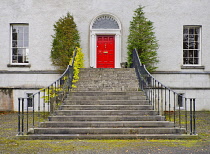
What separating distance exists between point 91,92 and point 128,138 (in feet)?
11.4

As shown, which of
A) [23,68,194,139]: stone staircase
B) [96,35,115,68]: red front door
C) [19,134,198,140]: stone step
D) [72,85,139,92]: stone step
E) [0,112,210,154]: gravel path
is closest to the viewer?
[0,112,210,154]: gravel path

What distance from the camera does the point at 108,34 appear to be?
1466cm

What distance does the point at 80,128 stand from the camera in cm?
775

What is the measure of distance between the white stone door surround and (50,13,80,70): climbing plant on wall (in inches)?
35.5

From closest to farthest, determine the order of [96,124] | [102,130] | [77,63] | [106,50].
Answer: [102,130]
[96,124]
[77,63]
[106,50]

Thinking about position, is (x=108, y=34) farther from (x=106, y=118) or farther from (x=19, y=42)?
(x=106, y=118)

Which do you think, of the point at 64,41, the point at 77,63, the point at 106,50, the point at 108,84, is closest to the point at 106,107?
the point at 108,84

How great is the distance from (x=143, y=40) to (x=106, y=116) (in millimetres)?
6344

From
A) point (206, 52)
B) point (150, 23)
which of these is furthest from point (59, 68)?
point (206, 52)

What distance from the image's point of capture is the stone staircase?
25.1 ft

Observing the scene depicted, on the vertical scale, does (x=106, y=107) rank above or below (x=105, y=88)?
below

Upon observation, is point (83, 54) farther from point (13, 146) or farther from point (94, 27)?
point (13, 146)

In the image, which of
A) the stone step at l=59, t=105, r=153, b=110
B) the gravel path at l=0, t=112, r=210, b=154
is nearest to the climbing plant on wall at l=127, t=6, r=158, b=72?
the stone step at l=59, t=105, r=153, b=110

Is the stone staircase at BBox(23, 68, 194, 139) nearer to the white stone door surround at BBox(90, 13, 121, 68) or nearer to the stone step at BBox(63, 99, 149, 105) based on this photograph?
the stone step at BBox(63, 99, 149, 105)
